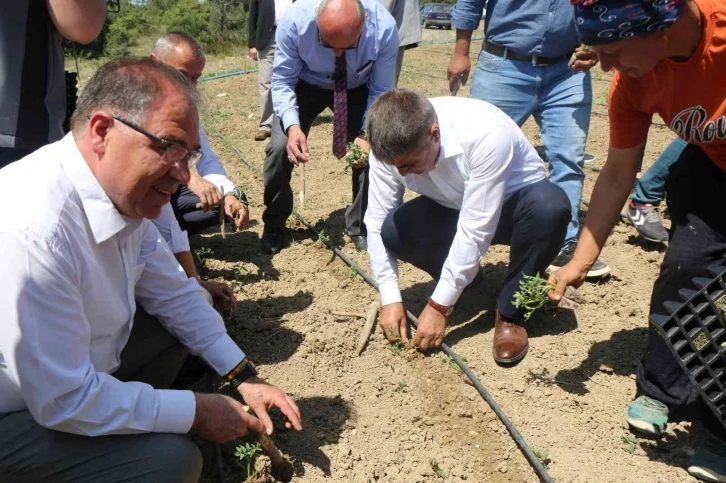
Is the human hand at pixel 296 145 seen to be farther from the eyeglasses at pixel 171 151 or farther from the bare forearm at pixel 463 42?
the eyeglasses at pixel 171 151

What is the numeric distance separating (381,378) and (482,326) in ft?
2.38

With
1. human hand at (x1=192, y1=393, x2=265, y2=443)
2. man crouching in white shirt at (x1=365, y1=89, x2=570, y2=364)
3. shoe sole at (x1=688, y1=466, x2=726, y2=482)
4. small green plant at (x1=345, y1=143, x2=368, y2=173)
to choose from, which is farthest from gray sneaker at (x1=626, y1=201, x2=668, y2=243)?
human hand at (x1=192, y1=393, x2=265, y2=443)

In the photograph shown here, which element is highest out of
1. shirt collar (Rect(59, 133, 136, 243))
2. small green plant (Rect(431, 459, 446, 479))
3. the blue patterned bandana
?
the blue patterned bandana

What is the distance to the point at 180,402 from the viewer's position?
2070 millimetres

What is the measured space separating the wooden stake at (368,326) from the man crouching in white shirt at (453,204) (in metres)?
0.15

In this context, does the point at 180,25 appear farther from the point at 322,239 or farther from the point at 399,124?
the point at 399,124

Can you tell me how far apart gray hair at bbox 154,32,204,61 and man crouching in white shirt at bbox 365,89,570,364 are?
1.22 meters

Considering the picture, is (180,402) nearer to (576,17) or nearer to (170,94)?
(170,94)

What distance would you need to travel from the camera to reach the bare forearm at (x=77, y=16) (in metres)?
2.36

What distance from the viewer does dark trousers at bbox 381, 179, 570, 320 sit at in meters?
3.21

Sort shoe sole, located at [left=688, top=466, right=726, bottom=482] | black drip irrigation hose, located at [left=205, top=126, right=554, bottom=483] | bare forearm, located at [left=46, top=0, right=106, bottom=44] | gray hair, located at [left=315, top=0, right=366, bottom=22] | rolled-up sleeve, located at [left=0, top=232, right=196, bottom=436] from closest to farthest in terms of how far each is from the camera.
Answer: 1. rolled-up sleeve, located at [left=0, top=232, right=196, bottom=436]
2. bare forearm, located at [left=46, top=0, right=106, bottom=44]
3. shoe sole, located at [left=688, top=466, right=726, bottom=482]
4. black drip irrigation hose, located at [left=205, top=126, right=554, bottom=483]
5. gray hair, located at [left=315, top=0, right=366, bottom=22]

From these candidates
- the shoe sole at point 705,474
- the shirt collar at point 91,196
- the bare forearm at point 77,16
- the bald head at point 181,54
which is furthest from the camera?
the bald head at point 181,54

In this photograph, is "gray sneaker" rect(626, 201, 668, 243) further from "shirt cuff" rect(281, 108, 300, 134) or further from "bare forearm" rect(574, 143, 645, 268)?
"shirt cuff" rect(281, 108, 300, 134)

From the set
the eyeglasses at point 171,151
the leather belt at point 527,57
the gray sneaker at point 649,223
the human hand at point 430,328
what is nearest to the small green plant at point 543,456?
the human hand at point 430,328
